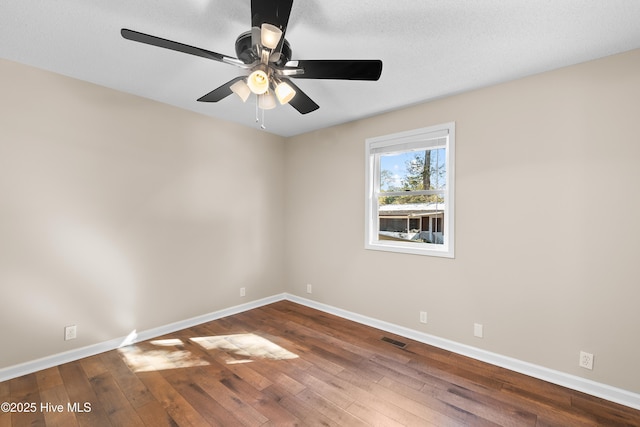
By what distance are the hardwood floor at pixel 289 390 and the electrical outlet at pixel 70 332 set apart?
227mm

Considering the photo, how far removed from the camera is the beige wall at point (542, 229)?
2.03 metres

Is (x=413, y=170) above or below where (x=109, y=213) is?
above

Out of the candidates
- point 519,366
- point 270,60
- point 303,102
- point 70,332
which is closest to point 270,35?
point 270,60

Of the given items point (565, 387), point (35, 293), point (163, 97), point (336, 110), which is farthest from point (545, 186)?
point (35, 293)

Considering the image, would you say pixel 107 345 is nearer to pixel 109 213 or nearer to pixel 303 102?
pixel 109 213

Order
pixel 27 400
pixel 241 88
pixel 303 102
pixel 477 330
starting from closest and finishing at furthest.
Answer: pixel 241 88
pixel 27 400
pixel 303 102
pixel 477 330

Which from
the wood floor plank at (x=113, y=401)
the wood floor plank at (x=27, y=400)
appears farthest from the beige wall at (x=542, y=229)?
the wood floor plank at (x=27, y=400)

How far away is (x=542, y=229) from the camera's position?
2.33 metres

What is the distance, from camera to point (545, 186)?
7.61 feet

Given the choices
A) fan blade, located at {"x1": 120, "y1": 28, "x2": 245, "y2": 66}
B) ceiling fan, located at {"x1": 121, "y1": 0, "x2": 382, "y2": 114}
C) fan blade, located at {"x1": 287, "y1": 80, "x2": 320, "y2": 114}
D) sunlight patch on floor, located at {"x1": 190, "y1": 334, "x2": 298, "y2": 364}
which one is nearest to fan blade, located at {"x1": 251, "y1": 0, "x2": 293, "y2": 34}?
ceiling fan, located at {"x1": 121, "y1": 0, "x2": 382, "y2": 114}

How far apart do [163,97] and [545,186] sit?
3759mm

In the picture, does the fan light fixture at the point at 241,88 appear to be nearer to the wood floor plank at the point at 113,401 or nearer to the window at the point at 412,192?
the window at the point at 412,192

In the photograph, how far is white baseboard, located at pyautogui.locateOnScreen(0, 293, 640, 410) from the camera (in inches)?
81.7

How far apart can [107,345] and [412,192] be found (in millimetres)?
3541
